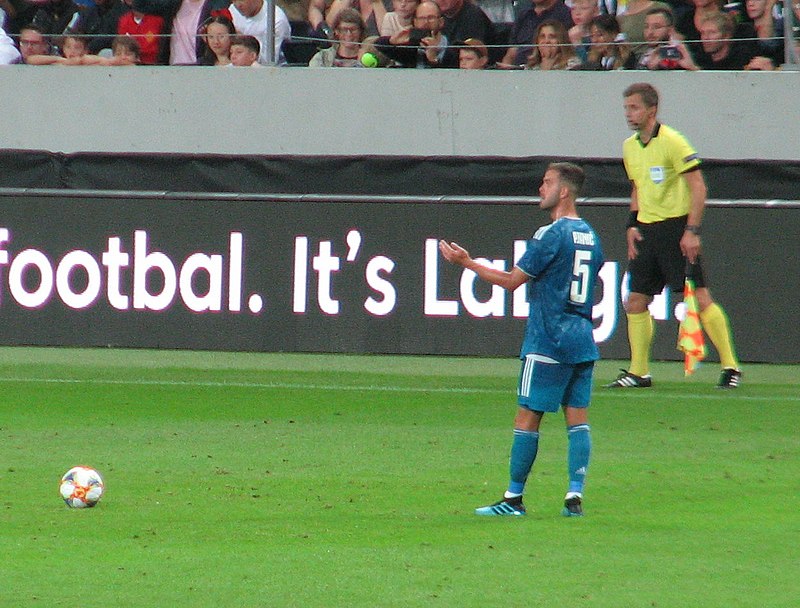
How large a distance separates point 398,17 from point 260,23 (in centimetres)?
138

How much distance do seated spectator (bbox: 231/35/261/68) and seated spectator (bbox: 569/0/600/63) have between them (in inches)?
124

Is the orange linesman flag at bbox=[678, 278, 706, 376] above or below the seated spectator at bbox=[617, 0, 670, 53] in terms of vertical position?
below

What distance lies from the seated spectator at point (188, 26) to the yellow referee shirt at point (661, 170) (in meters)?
6.05

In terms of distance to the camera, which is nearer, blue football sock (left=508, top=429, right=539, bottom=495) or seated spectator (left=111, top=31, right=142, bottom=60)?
blue football sock (left=508, top=429, right=539, bottom=495)

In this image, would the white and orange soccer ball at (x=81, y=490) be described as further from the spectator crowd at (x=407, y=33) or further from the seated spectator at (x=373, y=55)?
the seated spectator at (x=373, y=55)

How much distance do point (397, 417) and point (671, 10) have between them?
6.04 meters

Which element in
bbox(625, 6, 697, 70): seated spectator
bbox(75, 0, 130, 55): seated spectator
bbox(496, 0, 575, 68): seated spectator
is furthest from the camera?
bbox(75, 0, 130, 55): seated spectator

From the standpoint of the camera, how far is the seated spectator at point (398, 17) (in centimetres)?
1622

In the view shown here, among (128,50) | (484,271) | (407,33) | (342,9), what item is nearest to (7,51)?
(128,50)

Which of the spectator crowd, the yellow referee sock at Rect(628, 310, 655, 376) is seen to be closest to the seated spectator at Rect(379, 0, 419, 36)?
the spectator crowd

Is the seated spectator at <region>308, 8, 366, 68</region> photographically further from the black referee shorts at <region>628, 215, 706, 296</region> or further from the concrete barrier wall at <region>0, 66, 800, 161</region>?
the black referee shorts at <region>628, 215, 706, 296</region>

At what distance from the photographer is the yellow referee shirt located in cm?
1184

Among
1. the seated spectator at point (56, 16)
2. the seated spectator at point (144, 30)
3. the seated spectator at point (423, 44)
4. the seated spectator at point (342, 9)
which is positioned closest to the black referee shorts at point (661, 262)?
the seated spectator at point (423, 44)

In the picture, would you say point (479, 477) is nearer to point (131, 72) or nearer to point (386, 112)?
point (386, 112)
